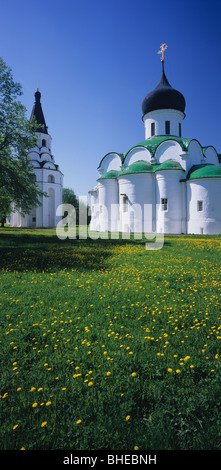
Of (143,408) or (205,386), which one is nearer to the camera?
(143,408)

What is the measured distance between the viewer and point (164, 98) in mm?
26328

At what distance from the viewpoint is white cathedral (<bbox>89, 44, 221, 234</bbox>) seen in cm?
2147

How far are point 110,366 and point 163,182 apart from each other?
21689 millimetres

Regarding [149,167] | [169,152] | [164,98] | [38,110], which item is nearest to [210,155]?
[169,152]

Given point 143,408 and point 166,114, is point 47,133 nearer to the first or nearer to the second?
point 166,114

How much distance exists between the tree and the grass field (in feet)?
Result: 33.5

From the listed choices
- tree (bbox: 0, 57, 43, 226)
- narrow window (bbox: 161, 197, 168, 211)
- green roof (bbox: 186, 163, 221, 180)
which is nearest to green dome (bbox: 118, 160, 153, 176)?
narrow window (bbox: 161, 197, 168, 211)

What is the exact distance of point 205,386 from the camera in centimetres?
244

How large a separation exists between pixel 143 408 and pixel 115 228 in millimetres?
23688

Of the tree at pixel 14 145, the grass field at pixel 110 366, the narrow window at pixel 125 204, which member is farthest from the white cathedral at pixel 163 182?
the grass field at pixel 110 366

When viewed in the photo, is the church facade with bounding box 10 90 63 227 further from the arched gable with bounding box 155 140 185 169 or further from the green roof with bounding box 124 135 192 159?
the arched gable with bounding box 155 140 185 169

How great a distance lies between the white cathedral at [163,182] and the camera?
21.5m

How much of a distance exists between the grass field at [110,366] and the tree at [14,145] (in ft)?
33.5
